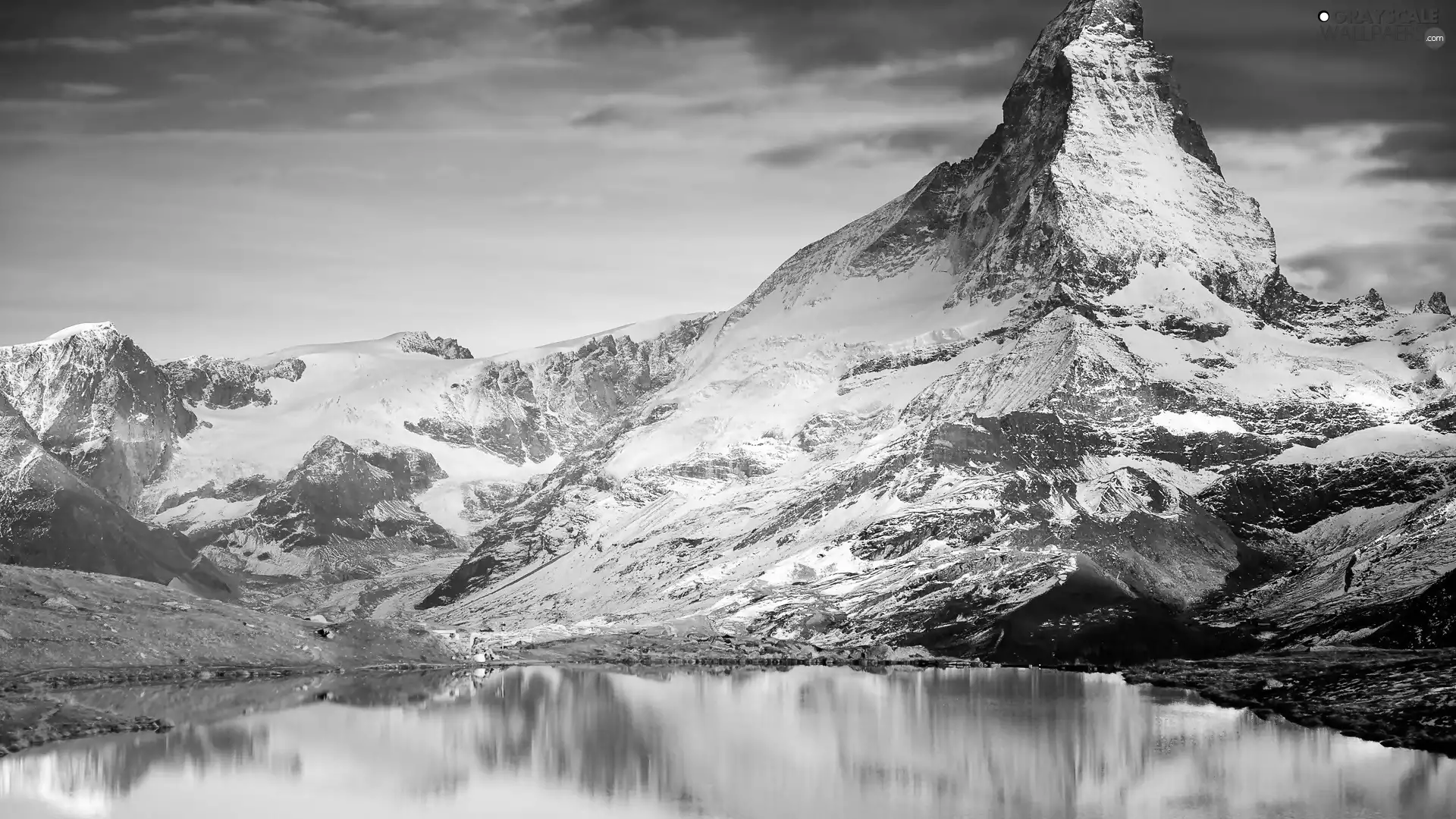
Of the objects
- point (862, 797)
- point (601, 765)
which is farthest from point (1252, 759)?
point (601, 765)

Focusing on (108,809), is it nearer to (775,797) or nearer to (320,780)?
(320,780)

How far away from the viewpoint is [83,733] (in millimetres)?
188125

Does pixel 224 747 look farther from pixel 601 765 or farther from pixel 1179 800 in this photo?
pixel 1179 800

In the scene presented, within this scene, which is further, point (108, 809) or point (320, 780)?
point (320, 780)

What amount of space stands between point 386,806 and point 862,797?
129ft

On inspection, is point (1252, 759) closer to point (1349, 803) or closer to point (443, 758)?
point (1349, 803)

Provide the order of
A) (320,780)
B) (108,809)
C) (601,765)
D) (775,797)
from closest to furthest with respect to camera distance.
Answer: (108,809), (775,797), (320,780), (601,765)

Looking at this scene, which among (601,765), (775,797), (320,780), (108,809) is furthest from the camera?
(601,765)

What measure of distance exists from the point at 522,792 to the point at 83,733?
173 feet

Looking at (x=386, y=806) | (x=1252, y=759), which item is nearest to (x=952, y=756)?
(x=1252, y=759)

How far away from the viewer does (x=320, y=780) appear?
16875 centimetres

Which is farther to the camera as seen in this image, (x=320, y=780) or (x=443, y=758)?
(x=443, y=758)

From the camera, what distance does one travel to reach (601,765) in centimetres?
18012

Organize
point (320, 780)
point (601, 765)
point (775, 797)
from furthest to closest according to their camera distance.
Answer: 1. point (601, 765)
2. point (320, 780)
3. point (775, 797)
